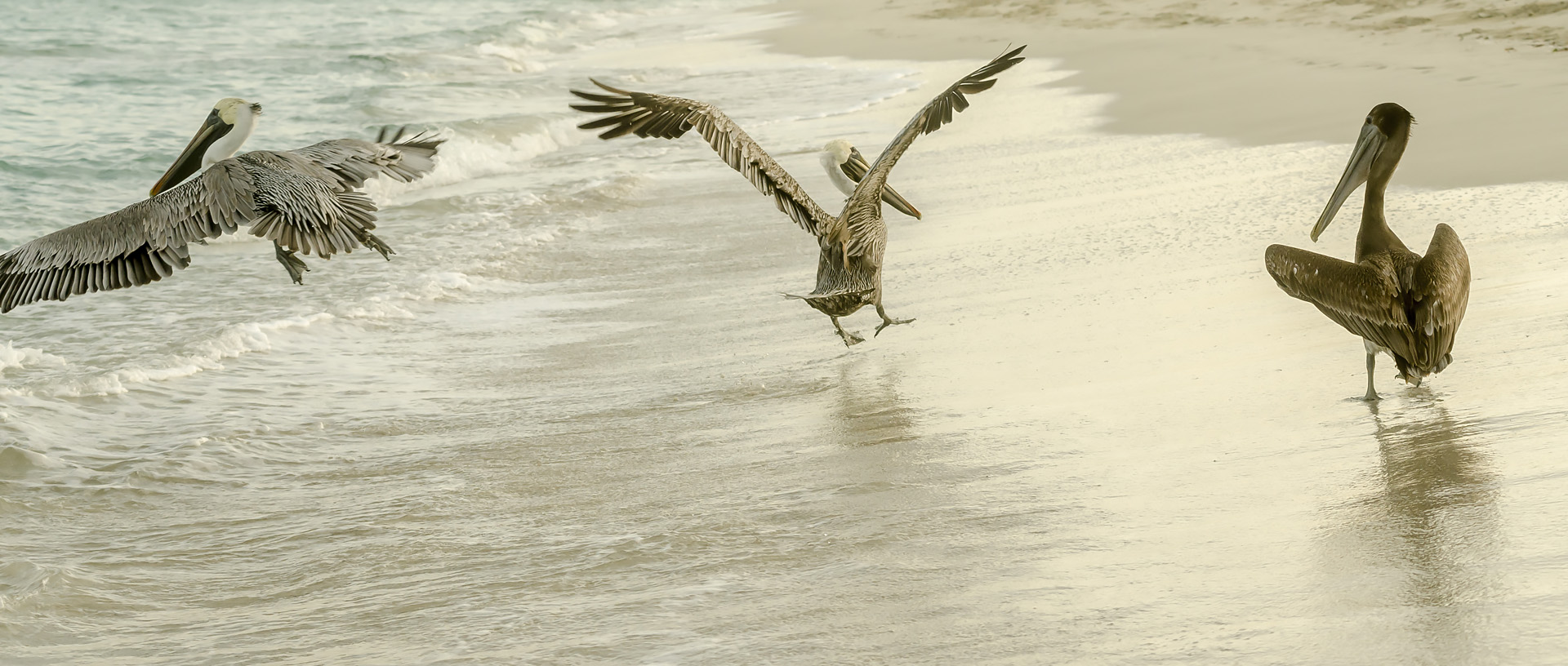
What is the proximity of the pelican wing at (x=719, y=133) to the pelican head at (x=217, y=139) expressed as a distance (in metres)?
1.56

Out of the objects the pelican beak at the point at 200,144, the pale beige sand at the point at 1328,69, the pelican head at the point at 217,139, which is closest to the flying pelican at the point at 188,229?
the pelican head at the point at 217,139

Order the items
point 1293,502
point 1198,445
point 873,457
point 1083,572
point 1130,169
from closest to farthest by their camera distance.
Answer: point 1083,572 < point 1293,502 < point 1198,445 < point 873,457 < point 1130,169

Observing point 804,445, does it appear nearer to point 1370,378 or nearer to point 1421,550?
point 1370,378

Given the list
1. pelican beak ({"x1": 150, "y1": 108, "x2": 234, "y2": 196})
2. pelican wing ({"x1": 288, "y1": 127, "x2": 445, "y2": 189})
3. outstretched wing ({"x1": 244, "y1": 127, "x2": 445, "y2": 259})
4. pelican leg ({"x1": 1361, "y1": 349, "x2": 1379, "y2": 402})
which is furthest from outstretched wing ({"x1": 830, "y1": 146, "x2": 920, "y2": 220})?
pelican beak ({"x1": 150, "y1": 108, "x2": 234, "y2": 196})

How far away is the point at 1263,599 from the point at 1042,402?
1.84 metres

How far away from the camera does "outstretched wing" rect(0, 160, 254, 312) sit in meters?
5.63

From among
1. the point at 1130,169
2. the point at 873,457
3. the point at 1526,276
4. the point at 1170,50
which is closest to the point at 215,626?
the point at 873,457

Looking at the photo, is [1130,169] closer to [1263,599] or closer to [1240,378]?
[1240,378]

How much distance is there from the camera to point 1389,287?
434cm

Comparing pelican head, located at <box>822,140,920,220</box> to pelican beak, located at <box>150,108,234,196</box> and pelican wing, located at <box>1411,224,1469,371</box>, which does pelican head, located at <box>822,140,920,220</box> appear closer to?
pelican beak, located at <box>150,108,234,196</box>

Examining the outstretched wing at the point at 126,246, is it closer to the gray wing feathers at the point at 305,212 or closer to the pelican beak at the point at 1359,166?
the gray wing feathers at the point at 305,212

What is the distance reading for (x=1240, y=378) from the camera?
16.5ft

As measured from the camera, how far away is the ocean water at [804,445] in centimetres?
348

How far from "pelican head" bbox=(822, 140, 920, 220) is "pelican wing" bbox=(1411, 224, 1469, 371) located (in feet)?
9.75
